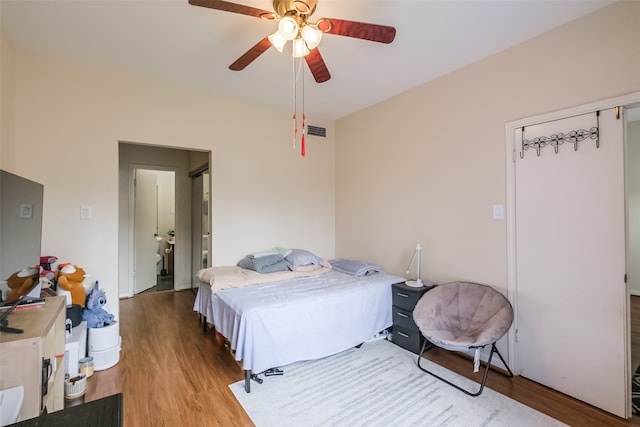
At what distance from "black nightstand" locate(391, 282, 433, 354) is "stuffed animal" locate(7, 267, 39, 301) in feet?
9.10

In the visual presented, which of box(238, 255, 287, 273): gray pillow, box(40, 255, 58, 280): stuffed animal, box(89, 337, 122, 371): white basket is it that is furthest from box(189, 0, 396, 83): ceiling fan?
box(89, 337, 122, 371): white basket

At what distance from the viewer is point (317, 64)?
212 cm

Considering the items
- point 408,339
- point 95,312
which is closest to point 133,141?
point 95,312

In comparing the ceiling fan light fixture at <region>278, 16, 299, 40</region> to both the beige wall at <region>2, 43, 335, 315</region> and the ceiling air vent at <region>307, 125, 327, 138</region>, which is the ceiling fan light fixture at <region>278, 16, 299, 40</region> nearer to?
the beige wall at <region>2, 43, 335, 315</region>

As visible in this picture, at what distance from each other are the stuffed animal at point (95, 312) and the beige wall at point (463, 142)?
2888 mm

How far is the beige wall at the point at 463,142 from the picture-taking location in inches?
81.7

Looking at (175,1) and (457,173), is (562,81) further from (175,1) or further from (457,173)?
(175,1)

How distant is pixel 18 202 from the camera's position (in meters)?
1.60

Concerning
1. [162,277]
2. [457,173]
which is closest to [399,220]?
[457,173]

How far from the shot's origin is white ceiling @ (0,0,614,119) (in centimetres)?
201

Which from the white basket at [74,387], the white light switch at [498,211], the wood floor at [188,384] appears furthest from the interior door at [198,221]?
the white light switch at [498,211]

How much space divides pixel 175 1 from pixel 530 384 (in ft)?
12.4

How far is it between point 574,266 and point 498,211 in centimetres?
66

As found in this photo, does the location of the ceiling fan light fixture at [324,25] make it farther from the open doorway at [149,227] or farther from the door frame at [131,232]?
the open doorway at [149,227]
